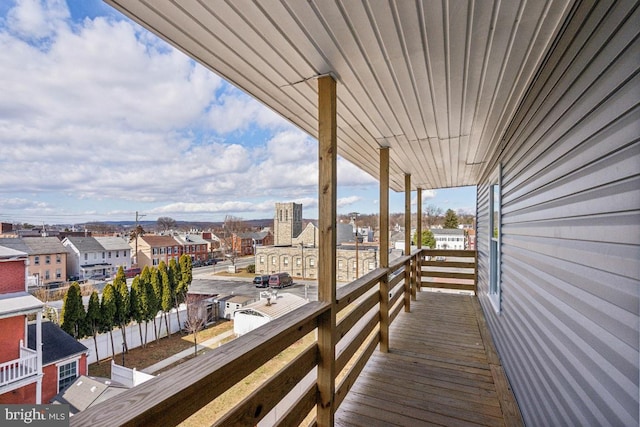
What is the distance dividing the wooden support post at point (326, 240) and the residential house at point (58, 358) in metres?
1.31

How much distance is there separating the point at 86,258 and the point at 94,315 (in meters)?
0.32

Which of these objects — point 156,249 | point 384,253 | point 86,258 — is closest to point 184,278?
point 156,249

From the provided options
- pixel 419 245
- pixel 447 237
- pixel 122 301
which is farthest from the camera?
pixel 447 237

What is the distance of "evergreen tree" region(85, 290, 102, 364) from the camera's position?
5.13ft

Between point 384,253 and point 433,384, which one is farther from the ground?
point 384,253

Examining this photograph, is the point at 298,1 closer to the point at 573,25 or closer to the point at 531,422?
the point at 573,25

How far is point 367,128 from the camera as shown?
8.60ft

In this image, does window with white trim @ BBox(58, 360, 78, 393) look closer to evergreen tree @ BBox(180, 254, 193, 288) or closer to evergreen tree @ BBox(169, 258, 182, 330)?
evergreen tree @ BBox(169, 258, 182, 330)

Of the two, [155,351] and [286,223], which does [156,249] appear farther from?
[286,223]

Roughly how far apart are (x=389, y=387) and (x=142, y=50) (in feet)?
9.72

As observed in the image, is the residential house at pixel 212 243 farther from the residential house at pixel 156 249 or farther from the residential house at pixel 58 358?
the residential house at pixel 58 358

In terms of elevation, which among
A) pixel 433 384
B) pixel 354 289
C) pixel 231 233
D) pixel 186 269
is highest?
pixel 231 233

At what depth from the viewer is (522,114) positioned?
6.89 feet

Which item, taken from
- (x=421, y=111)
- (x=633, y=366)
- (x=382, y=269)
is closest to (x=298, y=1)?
(x=421, y=111)
